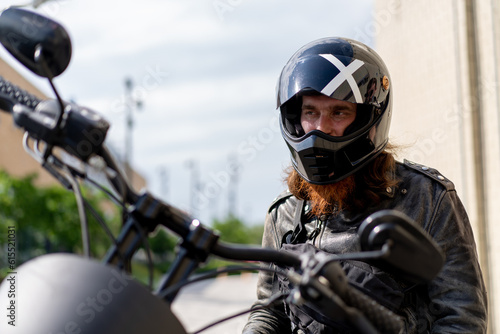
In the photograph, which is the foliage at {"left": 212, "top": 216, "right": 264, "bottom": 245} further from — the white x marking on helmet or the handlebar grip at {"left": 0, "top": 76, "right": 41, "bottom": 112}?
the handlebar grip at {"left": 0, "top": 76, "right": 41, "bottom": 112}

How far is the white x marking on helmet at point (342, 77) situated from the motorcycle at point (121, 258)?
2.92ft

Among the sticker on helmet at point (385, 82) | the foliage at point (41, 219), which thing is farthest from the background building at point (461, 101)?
the foliage at point (41, 219)

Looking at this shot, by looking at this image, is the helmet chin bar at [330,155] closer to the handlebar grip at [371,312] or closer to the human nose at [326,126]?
the human nose at [326,126]

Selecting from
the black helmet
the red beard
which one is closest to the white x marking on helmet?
the black helmet

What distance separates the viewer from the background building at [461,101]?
18.3ft

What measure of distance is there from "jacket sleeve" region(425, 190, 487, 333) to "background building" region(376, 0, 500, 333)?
3836mm

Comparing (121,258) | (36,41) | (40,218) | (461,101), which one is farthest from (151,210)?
(40,218)

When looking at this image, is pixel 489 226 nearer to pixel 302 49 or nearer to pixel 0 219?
pixel 302 49

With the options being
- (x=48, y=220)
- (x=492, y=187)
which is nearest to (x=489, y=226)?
(x=492, y=187)

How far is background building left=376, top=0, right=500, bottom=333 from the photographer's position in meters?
5.58

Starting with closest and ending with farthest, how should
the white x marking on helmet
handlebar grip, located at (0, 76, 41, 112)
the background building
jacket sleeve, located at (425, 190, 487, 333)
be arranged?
1. handlebar grip, located at (0, 76, 41, 112)
2. jacket sleeve, located at (425, 190, 487, 333)
3. the white x marking on helmet
4. the background building

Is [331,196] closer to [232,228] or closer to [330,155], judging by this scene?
[330,155]

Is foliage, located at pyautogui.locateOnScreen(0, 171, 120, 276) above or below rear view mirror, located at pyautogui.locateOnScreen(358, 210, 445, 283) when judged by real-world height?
below

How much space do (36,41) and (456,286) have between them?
1407 mm
